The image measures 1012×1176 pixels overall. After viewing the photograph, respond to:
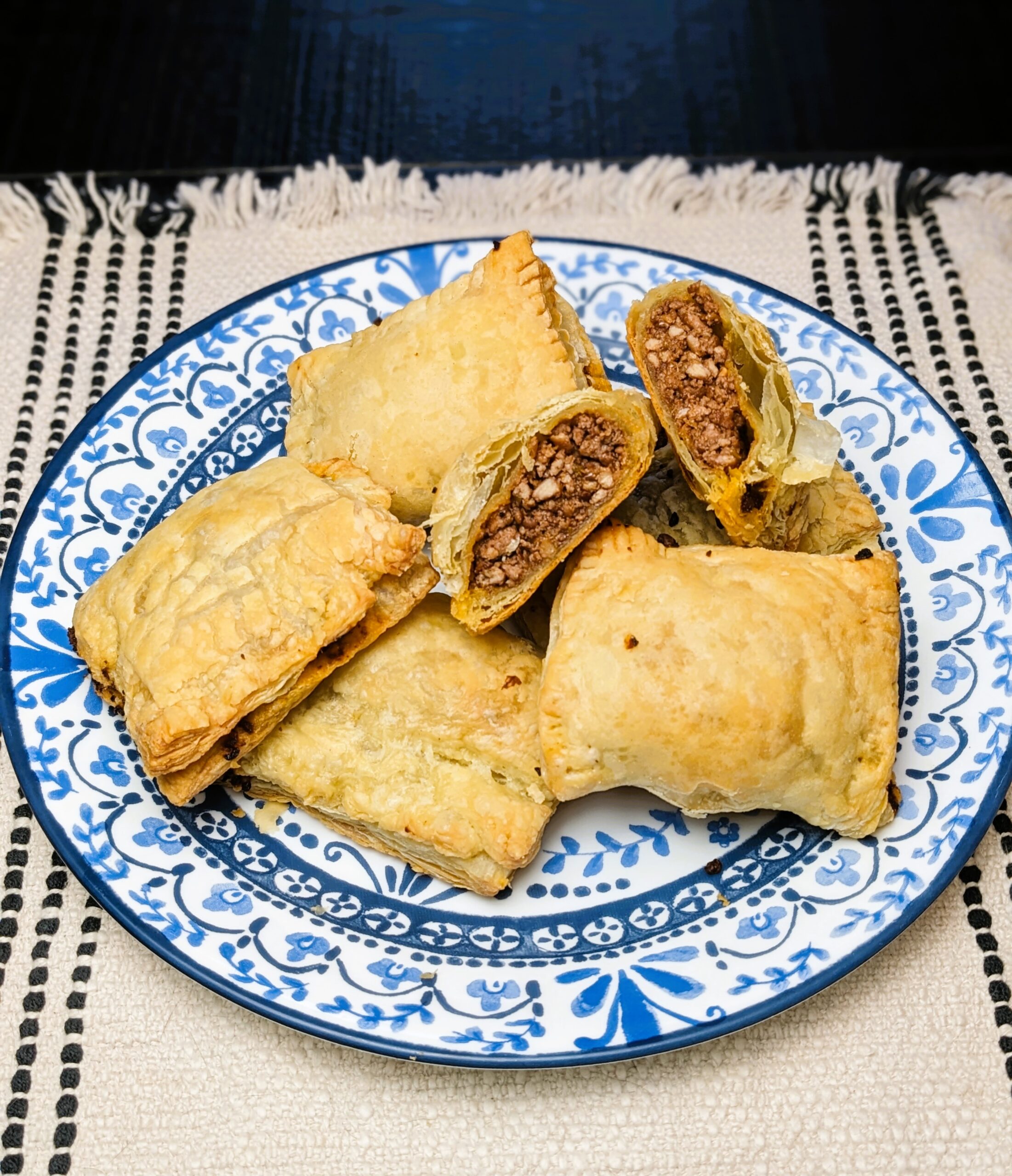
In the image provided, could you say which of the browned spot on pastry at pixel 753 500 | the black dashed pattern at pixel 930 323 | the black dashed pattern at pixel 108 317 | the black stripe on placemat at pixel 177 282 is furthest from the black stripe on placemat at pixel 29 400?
the black dashed pattern at pixel 930 323

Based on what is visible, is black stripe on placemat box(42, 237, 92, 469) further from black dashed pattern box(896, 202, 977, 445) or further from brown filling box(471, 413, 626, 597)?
black dashed pattern box(896, 202, 977, 445)

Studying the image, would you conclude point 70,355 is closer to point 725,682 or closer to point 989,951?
point 725,682

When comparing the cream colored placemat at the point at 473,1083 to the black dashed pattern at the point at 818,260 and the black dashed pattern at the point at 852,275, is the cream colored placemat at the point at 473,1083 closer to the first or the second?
the black dashed pattern at the point at 852,275

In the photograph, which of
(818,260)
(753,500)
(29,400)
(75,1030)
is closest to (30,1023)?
(75,1030)

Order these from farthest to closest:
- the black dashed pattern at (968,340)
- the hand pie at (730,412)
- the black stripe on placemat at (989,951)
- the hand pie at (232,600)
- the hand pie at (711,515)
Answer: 1. the black dashed pattern at (968,340)
2. the hand pie at (711,515)
3. the hand pie at (730,412)
4. the black stripe on placemat at (989,951)
5. the hand pie at (232,600)

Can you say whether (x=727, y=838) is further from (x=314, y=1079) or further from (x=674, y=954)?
(x=314, y=1079)

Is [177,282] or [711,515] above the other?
[177,282]
